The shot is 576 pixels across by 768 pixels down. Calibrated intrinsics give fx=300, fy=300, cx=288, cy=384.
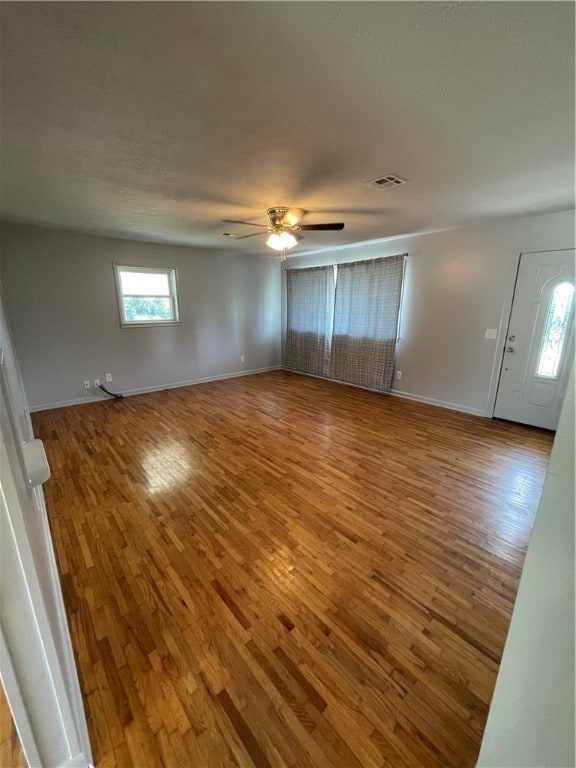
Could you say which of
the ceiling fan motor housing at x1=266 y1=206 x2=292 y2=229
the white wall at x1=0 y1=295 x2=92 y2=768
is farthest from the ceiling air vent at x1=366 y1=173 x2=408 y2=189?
the white wall at x1=0 y1=295 x2=92 y2=768

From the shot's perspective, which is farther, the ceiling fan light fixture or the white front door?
the white front door

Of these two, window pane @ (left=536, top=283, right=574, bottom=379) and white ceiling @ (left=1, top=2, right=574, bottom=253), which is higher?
white ceiling @ (left=1, top=2, right=574, bottom=253)

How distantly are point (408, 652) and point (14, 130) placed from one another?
10.7ft

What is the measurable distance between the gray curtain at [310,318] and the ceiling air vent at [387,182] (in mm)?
3006

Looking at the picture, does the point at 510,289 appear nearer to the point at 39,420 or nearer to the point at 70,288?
the point at 70,288

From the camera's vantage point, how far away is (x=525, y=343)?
359 cm

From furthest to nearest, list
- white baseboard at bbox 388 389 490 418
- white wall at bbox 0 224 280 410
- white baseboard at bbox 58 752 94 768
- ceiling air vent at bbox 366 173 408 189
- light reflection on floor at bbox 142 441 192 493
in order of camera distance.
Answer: white baseboard at bbox 388 389 490 418 → white wall at bbox 0 224 280 410 → light reflection on floor at bbox 142 441 192 493 → ceiling air vent at bbox 366 173 408 189 → white baseboard at bbox 58 752 94 768

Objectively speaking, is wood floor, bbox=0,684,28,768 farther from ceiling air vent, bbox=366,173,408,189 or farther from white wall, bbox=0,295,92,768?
ceiling air vent, bbox=366,173,408,189

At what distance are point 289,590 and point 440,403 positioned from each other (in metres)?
3.68

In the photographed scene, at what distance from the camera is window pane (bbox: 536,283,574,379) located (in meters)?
3.28

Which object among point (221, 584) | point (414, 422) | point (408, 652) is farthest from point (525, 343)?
point (221, 584)

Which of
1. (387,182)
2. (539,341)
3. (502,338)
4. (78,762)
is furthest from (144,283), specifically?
(539,341)

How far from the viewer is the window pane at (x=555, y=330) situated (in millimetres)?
3277

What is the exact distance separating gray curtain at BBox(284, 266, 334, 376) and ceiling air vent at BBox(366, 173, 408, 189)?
3006 mm
